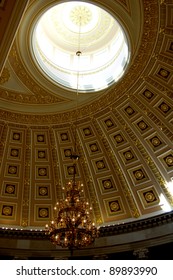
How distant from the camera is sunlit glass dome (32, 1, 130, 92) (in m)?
13.1

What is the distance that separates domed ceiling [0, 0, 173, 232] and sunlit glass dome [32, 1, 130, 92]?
59 millimetres

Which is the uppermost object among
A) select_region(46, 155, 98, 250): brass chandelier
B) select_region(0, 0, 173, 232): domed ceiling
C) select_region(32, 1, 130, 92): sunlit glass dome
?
select_region(32, 1, 130, 92): sunlit glass dome

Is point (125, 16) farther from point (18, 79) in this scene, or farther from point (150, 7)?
point (18, 79)

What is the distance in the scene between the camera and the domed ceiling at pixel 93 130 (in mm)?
12125

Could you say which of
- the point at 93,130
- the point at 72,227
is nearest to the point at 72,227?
the point at 72,227

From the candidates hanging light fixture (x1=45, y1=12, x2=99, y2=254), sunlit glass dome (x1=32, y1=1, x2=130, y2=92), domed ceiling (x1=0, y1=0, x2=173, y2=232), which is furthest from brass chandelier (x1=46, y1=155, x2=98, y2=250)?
sunlit glass dome (x1=32, y1=1, x2=130, y2=92)

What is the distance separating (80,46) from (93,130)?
3806mm

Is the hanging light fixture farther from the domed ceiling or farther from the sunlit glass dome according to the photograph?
the sunlit glass dome

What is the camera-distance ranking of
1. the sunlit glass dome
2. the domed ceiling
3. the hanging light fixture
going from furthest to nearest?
the sunlit glass dome < the domed ceiling < the hanging light fixture

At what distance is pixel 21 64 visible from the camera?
40.2 feet

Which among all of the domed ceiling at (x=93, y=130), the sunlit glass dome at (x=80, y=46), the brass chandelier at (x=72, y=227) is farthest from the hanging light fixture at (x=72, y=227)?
the sunlit glass dome at (x=80, y=46)

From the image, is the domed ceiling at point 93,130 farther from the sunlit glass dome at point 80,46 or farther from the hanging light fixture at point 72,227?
the hanging light fixture at point 72,227

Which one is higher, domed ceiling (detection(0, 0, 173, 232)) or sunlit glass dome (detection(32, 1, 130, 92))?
sunlit glass dome (detection(32, 1, 130, 92))

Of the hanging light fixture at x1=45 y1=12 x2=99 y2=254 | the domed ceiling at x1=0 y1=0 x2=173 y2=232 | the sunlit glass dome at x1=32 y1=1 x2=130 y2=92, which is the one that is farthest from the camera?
the sunlit glass dome at x1=32 y1=1 x2=130 y2=92
